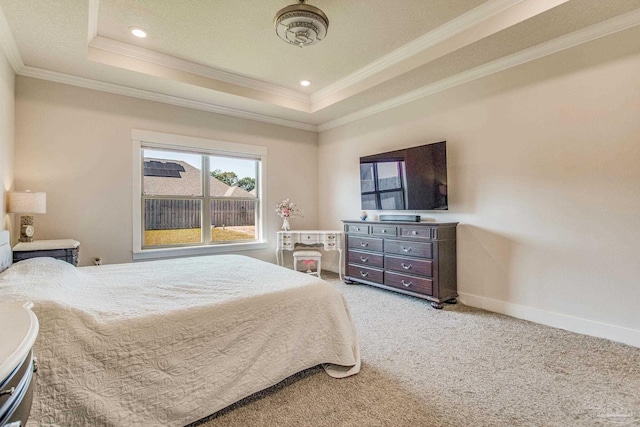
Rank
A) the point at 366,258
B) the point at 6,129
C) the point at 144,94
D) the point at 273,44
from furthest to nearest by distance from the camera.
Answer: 1. the point at 366,258
2. the point at 144,94
3. the point at 273,44
4. the point at 6,129

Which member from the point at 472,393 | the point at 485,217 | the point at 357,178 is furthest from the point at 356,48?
the point at 472,393

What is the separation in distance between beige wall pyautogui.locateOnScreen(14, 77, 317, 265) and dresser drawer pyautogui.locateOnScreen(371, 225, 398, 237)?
9.29 feet

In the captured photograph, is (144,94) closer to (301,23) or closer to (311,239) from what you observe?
(301,23)

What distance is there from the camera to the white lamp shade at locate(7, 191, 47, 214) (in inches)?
110

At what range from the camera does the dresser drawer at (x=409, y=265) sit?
11.4ft

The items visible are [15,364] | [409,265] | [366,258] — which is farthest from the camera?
[366,258]

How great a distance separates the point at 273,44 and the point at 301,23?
86 centimetres

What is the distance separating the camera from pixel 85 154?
3562 millimetres

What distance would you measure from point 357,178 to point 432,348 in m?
3.04

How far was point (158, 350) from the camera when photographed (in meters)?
1.44

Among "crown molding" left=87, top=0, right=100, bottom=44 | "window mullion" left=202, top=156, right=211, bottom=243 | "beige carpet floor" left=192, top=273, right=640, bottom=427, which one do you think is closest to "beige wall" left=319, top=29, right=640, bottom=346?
"beige carpet floor" left=192, top=273, right=640, bottom=427

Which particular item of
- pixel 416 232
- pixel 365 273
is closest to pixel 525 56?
pixel 416 232

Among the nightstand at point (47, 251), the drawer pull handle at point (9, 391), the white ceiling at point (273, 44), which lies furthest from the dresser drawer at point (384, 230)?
the drawer pull handle at point (9, 391)

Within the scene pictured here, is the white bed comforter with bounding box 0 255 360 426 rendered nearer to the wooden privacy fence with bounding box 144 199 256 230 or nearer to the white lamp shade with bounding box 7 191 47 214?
the white lamp shade with bounding box 7 191 47 214
